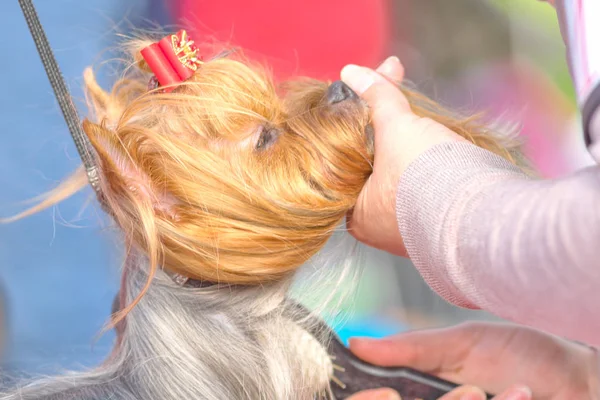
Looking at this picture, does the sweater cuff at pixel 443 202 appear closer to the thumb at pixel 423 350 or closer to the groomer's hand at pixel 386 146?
the groomer's hand at pixel 386 146

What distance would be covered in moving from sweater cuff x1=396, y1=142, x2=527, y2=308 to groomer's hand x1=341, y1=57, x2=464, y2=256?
1.3 inches

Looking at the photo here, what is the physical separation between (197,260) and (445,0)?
85 cm

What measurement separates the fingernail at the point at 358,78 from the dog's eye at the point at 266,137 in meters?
0.13

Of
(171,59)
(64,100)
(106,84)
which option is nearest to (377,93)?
(171,59)

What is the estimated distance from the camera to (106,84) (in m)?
1.15

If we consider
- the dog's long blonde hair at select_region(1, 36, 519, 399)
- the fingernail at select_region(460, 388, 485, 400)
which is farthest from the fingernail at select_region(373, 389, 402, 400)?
the dog's long blonde hair at select_region(1, 36, 519, 399)

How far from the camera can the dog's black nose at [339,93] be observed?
782mm

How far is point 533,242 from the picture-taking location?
1.54 ft

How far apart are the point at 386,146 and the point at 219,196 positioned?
194mm

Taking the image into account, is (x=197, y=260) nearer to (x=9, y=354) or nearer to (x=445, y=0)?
(x=9, y=354)

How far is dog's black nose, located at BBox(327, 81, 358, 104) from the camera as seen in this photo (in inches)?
30.8

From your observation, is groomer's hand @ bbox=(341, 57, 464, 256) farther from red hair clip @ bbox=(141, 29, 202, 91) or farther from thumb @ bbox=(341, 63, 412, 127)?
red hair clip @ bbox=(141, 29, 202, 91)

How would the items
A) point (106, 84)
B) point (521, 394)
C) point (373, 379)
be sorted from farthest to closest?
point (106, 84) → point (373, 379) → point (521, 394)

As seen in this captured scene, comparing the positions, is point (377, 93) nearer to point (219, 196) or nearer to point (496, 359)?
point (219, 196)
